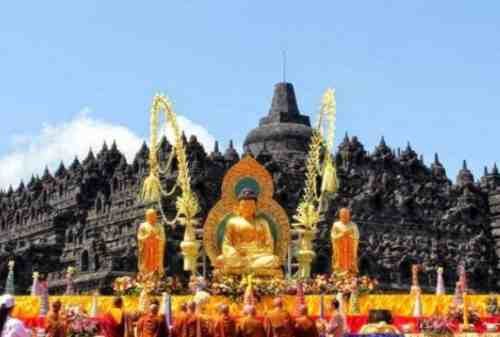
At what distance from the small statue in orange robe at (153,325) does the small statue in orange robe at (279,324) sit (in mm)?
1519

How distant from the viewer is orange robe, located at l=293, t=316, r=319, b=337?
15.5m

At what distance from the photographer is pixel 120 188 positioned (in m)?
62.9

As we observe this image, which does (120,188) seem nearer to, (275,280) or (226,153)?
(226,153)

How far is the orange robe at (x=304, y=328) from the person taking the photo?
50.9 feet

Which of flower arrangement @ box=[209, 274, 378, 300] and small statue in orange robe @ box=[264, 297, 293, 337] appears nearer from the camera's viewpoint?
small statue in orange robe @ box=[264, 297, 293, 337]

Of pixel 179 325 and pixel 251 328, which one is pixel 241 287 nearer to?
pixel 179 325

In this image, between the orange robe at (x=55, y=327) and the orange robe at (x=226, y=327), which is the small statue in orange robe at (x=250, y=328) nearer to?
the orange robe at (x=226, y=327)

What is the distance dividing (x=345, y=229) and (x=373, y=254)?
107 feet

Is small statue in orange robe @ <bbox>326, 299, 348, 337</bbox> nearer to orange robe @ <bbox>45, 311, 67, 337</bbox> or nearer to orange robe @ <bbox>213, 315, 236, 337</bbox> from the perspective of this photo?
orange robe @ <bbox>213, 315, 236, 337</bbox>

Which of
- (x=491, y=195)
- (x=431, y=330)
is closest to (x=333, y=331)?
(x=431, y=330)

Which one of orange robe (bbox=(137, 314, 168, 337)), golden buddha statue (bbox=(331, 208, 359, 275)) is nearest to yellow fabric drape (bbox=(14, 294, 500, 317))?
golden buddha statue (bbox=(331, 208, 359, 275))

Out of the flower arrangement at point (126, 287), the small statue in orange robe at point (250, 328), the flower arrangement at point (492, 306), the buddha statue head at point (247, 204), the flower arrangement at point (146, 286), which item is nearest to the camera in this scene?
the small statue in orange robe at point (250, 328)

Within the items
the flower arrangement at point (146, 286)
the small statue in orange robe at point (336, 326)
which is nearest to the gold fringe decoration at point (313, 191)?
the flower arrangement at point (146, 286)

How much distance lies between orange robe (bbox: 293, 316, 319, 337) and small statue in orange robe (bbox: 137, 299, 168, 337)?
1930 mm
